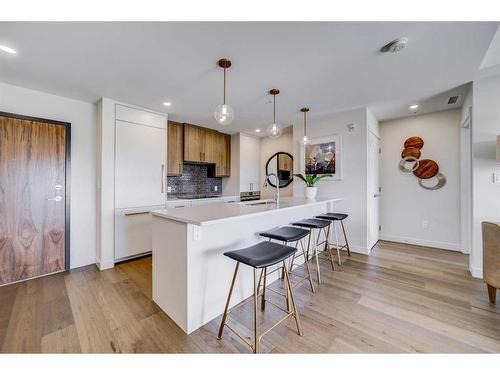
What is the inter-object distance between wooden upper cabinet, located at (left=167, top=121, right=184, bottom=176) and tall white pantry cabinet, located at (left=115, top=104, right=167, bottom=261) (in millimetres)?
320

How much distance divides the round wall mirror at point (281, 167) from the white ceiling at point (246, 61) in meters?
1.85

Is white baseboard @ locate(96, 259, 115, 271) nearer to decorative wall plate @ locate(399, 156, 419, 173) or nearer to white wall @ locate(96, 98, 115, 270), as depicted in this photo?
white wall @ locate(96, 98, 115, 270)

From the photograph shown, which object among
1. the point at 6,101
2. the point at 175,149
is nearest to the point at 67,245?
the point at 6,101

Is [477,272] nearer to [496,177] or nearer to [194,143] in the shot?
[496,177]

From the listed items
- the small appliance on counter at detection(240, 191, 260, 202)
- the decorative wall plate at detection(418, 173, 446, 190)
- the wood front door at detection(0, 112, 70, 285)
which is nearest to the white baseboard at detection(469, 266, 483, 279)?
the decorative wall plate at detection(418, 173, 446, 190)

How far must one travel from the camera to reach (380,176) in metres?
4.11

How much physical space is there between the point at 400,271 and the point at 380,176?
2024 mm

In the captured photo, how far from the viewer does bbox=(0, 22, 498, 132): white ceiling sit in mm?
1574

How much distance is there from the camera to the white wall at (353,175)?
3.30 meters

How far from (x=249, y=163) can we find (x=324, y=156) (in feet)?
5.99

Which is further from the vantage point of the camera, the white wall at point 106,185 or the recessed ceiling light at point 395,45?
the white wall at point 106,185

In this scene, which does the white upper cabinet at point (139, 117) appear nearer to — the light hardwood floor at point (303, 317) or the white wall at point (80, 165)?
the white wall at point (80, 165)

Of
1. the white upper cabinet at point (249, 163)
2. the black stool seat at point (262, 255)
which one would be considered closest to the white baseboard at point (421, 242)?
the white upper cabinet at point (249, 163)
